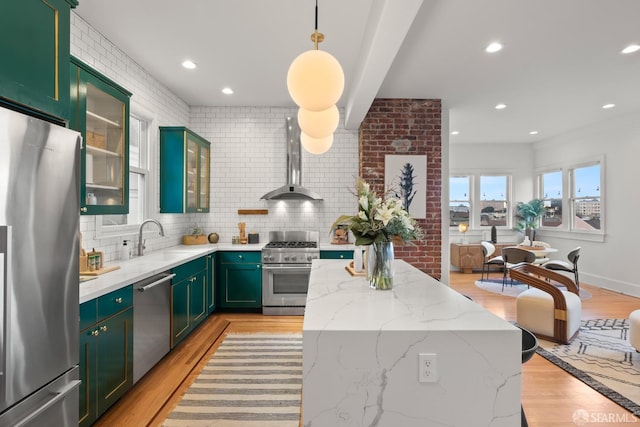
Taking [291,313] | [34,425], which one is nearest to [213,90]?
[291,313]

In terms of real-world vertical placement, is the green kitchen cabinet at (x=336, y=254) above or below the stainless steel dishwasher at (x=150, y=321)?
above

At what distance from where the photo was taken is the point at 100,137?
250 cm

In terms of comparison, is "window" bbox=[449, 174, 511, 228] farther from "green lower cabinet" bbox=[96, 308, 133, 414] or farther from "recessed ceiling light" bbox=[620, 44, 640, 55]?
"green lower cabinet" bbox=[96, 308, 133, 414]

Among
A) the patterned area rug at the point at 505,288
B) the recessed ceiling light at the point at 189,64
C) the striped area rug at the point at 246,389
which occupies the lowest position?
the striped area rug at the point at 246,389

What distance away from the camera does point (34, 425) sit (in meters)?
1.32

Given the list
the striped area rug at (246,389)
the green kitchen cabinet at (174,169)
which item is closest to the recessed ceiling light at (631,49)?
the striped area rug at (246,389)

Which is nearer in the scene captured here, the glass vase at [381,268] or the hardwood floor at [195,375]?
the glass vase at [381,268]

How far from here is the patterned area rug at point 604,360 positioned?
8.28 feet

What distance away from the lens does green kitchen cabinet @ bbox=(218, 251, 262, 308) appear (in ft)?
14.5

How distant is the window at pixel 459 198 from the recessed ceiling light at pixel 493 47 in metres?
4.87

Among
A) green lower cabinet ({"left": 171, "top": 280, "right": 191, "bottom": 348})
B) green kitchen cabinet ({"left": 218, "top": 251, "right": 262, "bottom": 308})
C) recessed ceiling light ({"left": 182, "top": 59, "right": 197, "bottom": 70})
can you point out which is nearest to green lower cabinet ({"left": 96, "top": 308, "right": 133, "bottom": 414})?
green lower cabinet ({"left": 171, "top": 280, "right": 191, "bottom": 348})

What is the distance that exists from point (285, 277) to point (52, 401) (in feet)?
10.2

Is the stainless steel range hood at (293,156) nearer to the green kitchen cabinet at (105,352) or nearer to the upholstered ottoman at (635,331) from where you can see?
the green kitchen cabinet at (105,352)

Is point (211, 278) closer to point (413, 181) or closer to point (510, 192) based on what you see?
point (413, 181)
